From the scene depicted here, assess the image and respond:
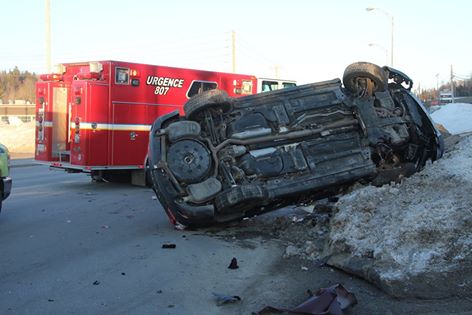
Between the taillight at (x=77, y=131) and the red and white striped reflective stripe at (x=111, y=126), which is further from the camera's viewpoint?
the taillight at (x=77, y=131)

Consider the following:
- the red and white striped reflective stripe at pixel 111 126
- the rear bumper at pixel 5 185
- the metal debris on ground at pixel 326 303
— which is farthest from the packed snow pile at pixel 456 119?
the metal debris on ground at pixel 326 303

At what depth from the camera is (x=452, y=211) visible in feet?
16.8

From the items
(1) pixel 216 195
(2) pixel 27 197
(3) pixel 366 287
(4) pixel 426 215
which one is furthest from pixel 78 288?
(2) pixel 27 197

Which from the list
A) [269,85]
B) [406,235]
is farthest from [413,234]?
[269,85]

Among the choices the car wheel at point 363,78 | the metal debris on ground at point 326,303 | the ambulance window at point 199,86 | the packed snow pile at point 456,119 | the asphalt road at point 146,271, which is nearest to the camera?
the metal debris on ground at point 326,303

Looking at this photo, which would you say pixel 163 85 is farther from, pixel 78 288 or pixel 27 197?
pixel 78 288

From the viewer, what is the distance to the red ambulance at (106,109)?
512 inches

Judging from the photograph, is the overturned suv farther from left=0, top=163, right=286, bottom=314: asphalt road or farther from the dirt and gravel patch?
left=0, top=163, right=286, bottom=314: asphalt road

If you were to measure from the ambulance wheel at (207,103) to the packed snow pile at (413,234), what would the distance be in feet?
6.93

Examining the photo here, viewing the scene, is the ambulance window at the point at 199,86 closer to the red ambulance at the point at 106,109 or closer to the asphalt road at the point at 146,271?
the red ambulance at the point at 106,109

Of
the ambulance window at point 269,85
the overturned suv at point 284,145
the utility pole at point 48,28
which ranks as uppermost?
the utility pole at point 48,28

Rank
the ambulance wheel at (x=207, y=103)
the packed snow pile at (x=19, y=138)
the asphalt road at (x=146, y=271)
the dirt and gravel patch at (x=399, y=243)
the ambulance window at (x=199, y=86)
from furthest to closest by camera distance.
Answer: the packed snow pile at (x=19, y=138), the ambulance window at (x=199, y=86), the ambulance wheel at (x=207, y=103), the asphalt road at (x=146, y=271), the dirt and gravel patch at (x=399, y=243)

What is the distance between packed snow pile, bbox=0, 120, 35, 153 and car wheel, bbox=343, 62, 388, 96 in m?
29.9

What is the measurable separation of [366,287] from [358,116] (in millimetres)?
3265
